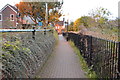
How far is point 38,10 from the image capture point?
19078 millimetres

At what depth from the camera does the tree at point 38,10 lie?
18.2 meters

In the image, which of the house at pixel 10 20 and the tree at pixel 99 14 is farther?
the tree at pixel 99 14

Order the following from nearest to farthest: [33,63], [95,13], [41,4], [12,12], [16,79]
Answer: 1. [16,79]
2. [33,63]
3. [95,13]
4. [41,4]
5. [12,12]

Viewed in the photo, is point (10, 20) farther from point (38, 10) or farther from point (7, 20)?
point (38, 10)

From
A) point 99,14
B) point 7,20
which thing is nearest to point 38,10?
point 99,14

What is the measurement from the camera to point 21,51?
120 inches

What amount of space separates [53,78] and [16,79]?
6.51ft

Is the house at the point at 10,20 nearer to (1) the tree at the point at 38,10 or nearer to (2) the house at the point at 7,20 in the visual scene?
(2) the house at the point at 7,20

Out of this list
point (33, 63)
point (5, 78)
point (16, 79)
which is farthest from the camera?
point (33, 63)

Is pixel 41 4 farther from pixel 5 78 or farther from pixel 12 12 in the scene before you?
pixel 5 78

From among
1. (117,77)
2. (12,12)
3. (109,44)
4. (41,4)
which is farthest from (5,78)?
(12,12)

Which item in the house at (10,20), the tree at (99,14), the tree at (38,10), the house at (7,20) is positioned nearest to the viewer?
the house at (7,20)

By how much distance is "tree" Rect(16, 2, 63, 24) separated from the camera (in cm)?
1817

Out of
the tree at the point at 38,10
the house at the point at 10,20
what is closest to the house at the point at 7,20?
the house at the point at 10,20
